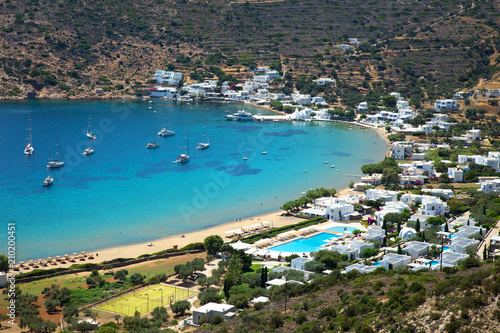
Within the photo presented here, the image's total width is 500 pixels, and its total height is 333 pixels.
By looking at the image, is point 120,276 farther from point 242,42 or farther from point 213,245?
point 242,42

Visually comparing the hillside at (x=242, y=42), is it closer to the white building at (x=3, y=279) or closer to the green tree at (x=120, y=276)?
the green tree at (x=120, y=276)

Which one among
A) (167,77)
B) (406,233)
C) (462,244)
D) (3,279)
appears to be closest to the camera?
(3,279)

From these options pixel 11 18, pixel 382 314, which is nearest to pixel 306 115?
pixel 11 18

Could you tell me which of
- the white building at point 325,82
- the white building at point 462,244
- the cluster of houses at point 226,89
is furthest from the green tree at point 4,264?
the white building at point 325,82

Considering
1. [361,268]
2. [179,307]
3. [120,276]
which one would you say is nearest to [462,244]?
[361,268]

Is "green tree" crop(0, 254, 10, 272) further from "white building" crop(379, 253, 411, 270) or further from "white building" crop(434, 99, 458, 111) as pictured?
"white building" crop(434, 99, 458, 111)

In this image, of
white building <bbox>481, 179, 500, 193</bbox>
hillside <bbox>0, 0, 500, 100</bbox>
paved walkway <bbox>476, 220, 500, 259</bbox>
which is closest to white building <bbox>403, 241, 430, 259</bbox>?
paved walkway <bbox>476, 220, 500, 259</bbox>

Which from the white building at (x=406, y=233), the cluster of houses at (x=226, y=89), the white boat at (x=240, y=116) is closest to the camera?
the white building at (x=406, y=233)

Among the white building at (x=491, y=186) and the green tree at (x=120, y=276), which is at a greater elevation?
the white building at (x=491, y=186)
